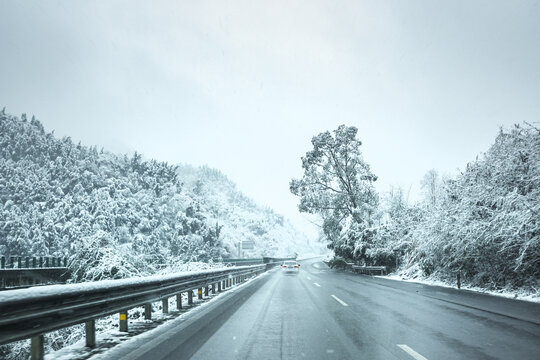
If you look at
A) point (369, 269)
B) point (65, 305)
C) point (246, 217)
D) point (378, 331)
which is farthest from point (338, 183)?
point (246, 217)

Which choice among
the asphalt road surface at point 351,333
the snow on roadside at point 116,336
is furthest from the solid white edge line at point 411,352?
the snow on roadside at point 116,336

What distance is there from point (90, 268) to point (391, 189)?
34.2 metres

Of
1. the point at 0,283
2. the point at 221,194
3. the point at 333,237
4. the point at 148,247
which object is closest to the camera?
the point at 0,283

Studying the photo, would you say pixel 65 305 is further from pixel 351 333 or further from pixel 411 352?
pixel 411 352

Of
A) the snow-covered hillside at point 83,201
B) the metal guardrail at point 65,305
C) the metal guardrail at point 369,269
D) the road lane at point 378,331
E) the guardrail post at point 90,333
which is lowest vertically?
the metal guardrail at point 369,269

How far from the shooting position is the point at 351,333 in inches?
288

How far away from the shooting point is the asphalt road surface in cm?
585

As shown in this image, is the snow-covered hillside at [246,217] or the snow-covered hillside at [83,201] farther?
the snow-covered hillside at [246,217]

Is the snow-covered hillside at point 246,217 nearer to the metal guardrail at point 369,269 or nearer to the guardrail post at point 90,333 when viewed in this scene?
the metal guardrail at point 369,269

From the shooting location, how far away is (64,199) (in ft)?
144

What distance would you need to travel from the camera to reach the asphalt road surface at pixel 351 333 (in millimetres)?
5852

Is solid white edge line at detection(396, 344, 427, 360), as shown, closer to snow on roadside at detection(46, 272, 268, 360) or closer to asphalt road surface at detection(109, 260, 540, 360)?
asphalt road surface at detection(109, 260, 540, 360)

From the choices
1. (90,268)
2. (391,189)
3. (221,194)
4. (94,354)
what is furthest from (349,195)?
(221,194)

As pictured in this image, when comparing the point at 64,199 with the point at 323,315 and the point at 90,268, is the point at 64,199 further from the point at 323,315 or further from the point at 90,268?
the point at 323,315
